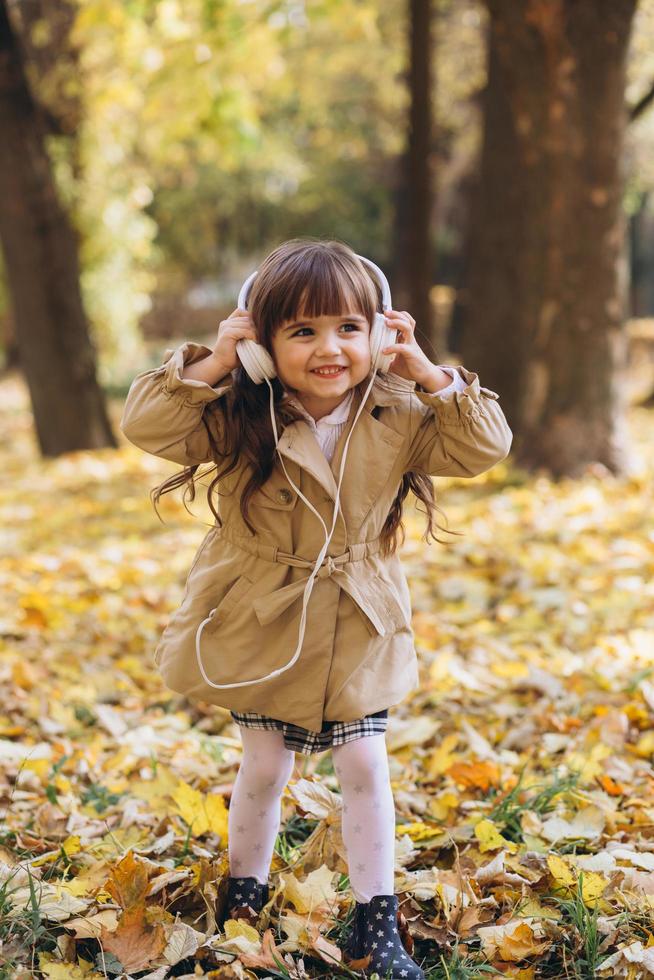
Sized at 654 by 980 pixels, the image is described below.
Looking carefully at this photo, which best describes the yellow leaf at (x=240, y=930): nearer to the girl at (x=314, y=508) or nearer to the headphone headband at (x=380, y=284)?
the girl at (x=314, y=508)

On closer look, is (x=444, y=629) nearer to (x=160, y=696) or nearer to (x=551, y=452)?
(x=160, y=696)

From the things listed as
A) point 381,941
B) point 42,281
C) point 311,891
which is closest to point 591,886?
point 381,941

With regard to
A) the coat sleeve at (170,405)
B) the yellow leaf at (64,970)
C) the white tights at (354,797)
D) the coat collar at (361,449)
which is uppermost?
the coat sleeve at (170,405)

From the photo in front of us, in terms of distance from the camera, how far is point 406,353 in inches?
91.7

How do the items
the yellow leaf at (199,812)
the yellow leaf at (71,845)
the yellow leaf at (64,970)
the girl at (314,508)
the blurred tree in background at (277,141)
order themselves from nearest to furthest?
the yellow leaf at (64,970) → the girl at (314,508) → the yellow leaf at (71,845) → the yellow leaf at (199,812) → the blurred tree in background at (277,141)

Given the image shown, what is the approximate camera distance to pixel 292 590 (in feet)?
7.47

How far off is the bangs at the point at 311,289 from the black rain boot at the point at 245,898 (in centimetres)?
132

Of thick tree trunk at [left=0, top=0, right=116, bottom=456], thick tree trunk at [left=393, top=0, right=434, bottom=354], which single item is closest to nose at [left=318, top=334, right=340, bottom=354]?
thick tree trunk at [left=393, top=0, right=434, bottom=354]

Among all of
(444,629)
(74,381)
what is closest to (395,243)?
(74,381)

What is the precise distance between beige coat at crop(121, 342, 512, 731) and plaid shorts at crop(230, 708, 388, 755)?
65 millimetres

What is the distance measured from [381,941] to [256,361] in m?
1.29

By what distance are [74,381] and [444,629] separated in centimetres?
566

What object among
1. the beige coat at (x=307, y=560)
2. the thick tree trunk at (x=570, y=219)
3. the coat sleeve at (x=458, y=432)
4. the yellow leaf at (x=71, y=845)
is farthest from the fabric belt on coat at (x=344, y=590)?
the thick tree trunk at (x=570, y=219)

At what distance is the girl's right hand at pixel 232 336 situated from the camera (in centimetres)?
228
